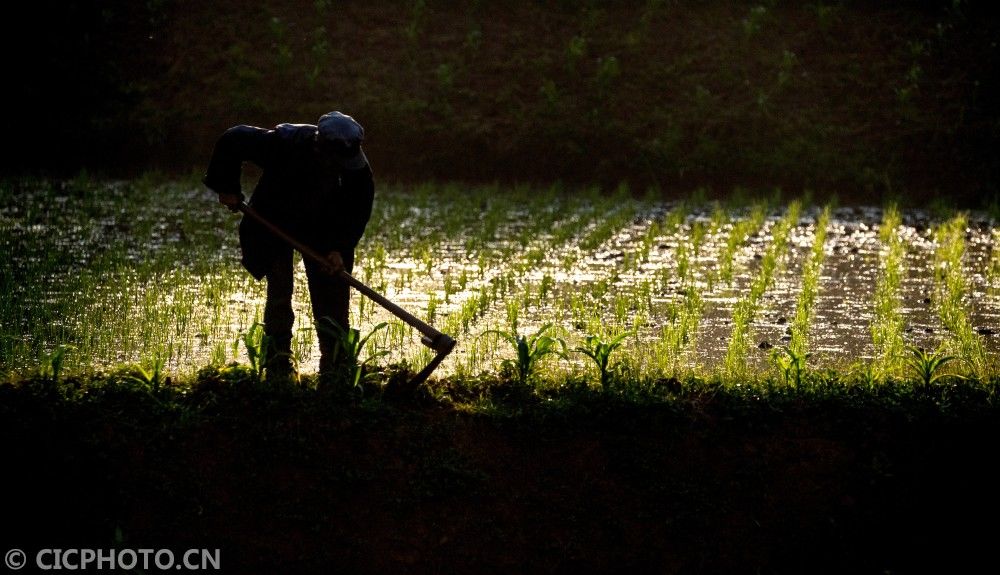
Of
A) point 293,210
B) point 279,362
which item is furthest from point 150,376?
point 293,210

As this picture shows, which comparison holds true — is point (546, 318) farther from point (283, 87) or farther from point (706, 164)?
point (283, 87)

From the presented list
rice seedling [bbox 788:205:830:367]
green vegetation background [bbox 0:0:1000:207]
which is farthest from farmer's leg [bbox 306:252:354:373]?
green vegetation background [bbox 0:0:1000:207]

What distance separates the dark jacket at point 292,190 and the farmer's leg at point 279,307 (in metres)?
0.07

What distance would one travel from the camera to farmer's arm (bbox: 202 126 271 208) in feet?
Result: 14.5

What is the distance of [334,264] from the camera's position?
4.46 metres

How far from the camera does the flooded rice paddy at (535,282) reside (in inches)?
204

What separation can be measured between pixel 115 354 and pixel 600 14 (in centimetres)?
1224

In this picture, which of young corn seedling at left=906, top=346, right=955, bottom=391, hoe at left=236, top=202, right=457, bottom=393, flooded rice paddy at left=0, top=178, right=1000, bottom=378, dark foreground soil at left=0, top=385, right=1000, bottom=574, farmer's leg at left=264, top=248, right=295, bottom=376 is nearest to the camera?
dark foreground soil at left=0, top=385, right=1000, bottom=574

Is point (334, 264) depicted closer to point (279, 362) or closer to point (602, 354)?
point (279, 362)

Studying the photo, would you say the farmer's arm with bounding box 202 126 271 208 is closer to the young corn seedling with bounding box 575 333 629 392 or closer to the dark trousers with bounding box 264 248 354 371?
the dark trousers with bounding box 264 248 354 371

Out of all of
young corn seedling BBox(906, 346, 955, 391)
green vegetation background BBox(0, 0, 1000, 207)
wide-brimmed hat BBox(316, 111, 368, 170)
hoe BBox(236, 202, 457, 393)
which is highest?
green vegetation background BBox(0, 0, 1000, 207)

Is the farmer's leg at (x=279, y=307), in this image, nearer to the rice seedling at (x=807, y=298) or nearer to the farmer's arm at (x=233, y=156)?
the farmer's arm at (x=233, y=156)

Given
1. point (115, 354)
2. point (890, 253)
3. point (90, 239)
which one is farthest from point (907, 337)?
point (90, 239)

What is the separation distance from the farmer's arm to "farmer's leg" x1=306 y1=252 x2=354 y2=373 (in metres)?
0.47
